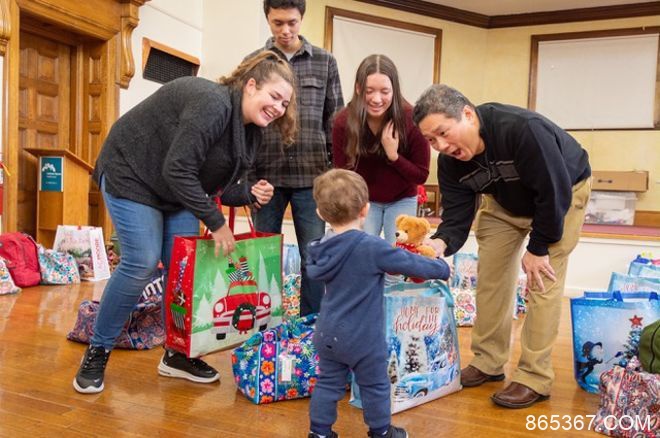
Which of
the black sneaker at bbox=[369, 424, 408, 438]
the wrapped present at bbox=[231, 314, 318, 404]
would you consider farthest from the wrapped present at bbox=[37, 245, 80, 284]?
the black sneaker at bbox=[369, 424, 408, 438]

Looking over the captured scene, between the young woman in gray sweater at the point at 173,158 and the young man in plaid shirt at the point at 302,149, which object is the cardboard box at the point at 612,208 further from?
the young woman in gray sweater at the point at 173,158

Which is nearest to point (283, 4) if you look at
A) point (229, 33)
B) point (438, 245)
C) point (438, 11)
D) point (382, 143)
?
point (382, 143)

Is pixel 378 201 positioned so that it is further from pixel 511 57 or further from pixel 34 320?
pixel 511 57

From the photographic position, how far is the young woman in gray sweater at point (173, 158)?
154 cm

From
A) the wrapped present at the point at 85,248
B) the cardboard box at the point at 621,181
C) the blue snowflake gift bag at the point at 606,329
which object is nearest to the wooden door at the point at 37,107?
the wrapped present at the point at 85,248

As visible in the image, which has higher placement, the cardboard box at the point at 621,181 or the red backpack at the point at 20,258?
the cardboard box at the point at 621,181

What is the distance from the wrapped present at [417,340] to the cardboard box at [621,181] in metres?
5.46

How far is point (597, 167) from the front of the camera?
22.6ft

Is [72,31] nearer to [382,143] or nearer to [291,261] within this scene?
[291,261]

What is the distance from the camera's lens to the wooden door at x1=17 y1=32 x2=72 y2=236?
4.30 metres

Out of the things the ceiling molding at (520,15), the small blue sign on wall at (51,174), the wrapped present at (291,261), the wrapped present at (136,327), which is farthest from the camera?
the ceiling molding at (520,15)

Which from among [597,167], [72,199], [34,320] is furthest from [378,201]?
[597,167]

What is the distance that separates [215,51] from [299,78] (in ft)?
12.3

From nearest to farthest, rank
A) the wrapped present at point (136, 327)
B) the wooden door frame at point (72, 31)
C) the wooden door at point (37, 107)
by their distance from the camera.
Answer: the wrapped present at point (136, 327) < the wooden door frame at point (72, 31) < the wooden door at point (37, 107)
